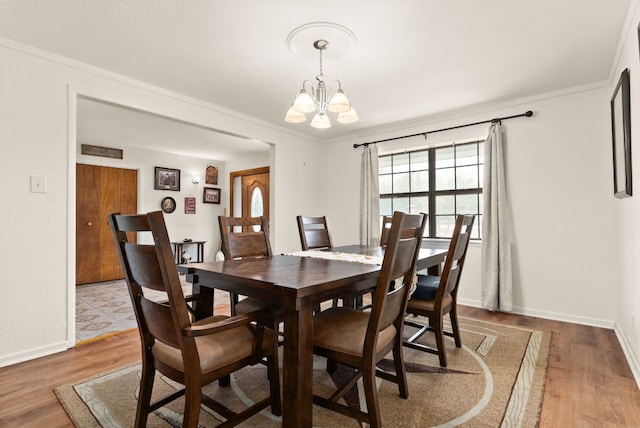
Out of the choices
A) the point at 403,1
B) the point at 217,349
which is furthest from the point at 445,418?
the point at 403,1

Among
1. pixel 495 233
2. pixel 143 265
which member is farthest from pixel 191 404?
pixel 495 233

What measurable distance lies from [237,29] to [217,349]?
1.95 metres

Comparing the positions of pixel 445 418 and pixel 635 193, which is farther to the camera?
pixel 635 193

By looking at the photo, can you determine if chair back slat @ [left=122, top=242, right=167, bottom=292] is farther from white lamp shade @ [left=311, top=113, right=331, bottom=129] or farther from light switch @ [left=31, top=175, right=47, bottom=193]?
light switch @ [left=31, top=175, right=47, bottom=193]

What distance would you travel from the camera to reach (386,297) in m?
1.37

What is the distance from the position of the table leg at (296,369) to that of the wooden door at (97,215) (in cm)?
498

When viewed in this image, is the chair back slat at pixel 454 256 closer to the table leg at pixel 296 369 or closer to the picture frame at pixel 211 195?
the table leg at pixel 296 369

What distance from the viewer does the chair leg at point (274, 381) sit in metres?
1.55

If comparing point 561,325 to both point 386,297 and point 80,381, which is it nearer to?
point 386,297

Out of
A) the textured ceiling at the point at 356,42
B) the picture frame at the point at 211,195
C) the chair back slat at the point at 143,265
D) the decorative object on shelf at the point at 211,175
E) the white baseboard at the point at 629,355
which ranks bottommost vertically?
the white baseboard at the point at 629,355

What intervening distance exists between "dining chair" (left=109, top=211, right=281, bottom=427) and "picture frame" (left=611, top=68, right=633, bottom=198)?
248 centimetres

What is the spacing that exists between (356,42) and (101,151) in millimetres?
4666

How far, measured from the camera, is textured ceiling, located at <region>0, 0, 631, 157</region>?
196 centimetres

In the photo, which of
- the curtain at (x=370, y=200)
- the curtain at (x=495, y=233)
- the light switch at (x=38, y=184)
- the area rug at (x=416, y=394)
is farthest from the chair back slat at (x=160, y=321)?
the curtain at (x=370, y=200)
